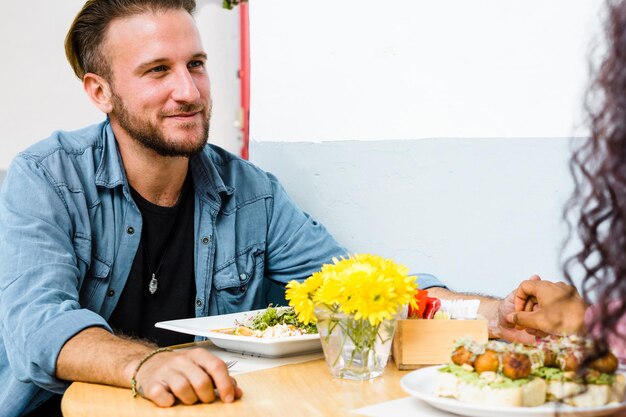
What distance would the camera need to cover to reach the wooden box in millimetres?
1488

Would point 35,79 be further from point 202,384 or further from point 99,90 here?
point 202,384

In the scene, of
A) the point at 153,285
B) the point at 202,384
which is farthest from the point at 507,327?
the point at 153,285

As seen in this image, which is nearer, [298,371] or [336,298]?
[336,298]

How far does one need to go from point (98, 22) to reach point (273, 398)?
128 cm

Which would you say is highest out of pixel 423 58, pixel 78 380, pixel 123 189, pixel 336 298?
pixel 423 58

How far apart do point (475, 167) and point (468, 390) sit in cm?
84

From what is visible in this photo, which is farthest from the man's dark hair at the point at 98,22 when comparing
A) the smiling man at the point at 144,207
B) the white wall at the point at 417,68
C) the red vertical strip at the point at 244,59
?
the red vertical strip at the point at 244,59

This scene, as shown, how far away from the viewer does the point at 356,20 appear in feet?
7.36

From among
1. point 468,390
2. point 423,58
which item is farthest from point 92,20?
point 468,390

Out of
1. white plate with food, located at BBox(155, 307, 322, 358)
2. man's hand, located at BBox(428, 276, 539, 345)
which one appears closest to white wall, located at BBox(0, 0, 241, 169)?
white plate with food, located at BBox(155, 307, 322, 358)

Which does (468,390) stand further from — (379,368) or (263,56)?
(263,56)

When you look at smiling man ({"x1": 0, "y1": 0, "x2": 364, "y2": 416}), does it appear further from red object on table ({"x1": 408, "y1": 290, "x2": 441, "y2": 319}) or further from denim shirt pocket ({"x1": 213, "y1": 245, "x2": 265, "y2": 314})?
red object on table ({"x1": 408, "y1": 290, "x2": 441, "y2": 319})

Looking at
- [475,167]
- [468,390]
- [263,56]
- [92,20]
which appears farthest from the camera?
[263,56]

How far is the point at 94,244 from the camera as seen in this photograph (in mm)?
Answer: 2027
